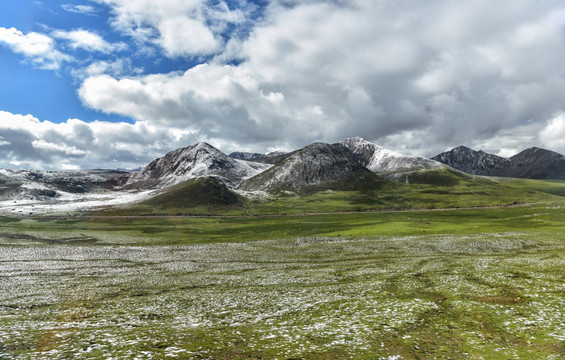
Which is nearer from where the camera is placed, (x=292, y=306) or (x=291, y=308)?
(x=291, y=308)

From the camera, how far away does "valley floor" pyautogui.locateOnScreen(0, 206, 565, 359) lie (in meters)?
17.4

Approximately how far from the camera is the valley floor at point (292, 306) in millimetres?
17406

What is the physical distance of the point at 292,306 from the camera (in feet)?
90.9

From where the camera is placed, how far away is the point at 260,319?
23906 millimetres

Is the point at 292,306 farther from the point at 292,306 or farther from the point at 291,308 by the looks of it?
the point at 291,308

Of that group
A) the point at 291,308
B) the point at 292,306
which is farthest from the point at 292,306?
the point at 291,308

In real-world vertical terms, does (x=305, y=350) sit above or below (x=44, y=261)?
above

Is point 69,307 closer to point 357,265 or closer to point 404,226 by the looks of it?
point 357,265

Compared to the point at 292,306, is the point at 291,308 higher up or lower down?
higher up

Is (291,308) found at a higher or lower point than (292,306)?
higher

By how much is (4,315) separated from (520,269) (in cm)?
5713

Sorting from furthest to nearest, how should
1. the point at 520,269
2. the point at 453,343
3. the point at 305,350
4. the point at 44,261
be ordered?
the point at 44,261 < the point at 520,269 < the point at 453,343 < the point at 305,350

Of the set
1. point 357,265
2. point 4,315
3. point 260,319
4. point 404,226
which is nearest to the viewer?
point 260,319

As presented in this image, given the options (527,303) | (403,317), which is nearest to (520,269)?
(527,303)
